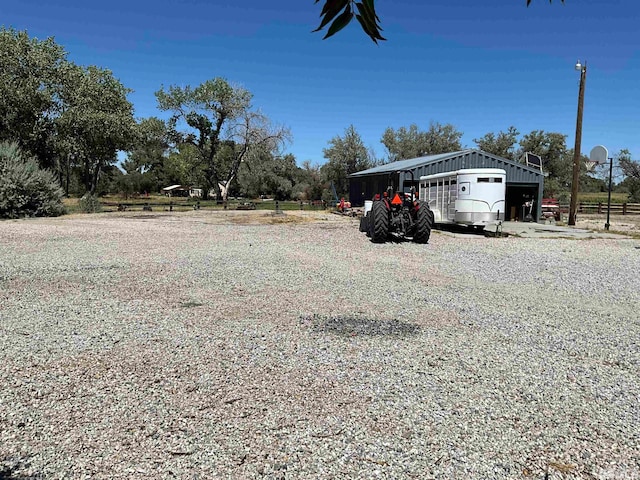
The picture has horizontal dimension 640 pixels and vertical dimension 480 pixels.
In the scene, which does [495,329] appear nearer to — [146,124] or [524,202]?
[524,202]

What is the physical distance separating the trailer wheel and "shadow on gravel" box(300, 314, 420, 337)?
8621 mm

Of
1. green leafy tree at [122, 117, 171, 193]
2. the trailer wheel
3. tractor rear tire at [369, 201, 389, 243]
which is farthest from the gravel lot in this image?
green leafy tree at [122, 117, 171, 193]

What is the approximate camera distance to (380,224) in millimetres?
13758

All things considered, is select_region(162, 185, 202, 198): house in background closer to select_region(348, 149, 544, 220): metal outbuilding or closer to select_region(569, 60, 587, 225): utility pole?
select_region(348, 149, 544, 220): metal outbuilding

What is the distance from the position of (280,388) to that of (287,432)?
673 millimetres

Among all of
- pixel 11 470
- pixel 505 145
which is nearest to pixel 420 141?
pixel 505 145

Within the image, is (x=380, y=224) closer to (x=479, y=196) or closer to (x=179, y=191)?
(x=479, y=196)

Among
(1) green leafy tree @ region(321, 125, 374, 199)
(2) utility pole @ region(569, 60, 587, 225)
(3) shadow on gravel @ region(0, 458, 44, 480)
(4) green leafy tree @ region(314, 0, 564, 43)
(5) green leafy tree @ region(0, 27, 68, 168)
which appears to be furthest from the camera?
(1) green leafy tree @ region(321, 125, 374, 199)

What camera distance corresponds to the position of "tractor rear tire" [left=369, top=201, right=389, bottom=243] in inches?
542

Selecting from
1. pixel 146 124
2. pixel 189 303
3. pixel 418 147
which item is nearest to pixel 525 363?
pixel 189 303

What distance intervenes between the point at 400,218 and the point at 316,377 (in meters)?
10.8

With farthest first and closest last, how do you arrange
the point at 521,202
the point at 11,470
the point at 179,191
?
the point at 179,191
the point at 521,202
the point at 11,470

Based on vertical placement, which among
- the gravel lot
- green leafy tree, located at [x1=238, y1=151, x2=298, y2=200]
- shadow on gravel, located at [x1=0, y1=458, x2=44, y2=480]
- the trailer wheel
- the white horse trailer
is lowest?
shadow on gravel, located at [x1=0, y1=458, x2=44, y2=480]

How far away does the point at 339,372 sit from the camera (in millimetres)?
4012
